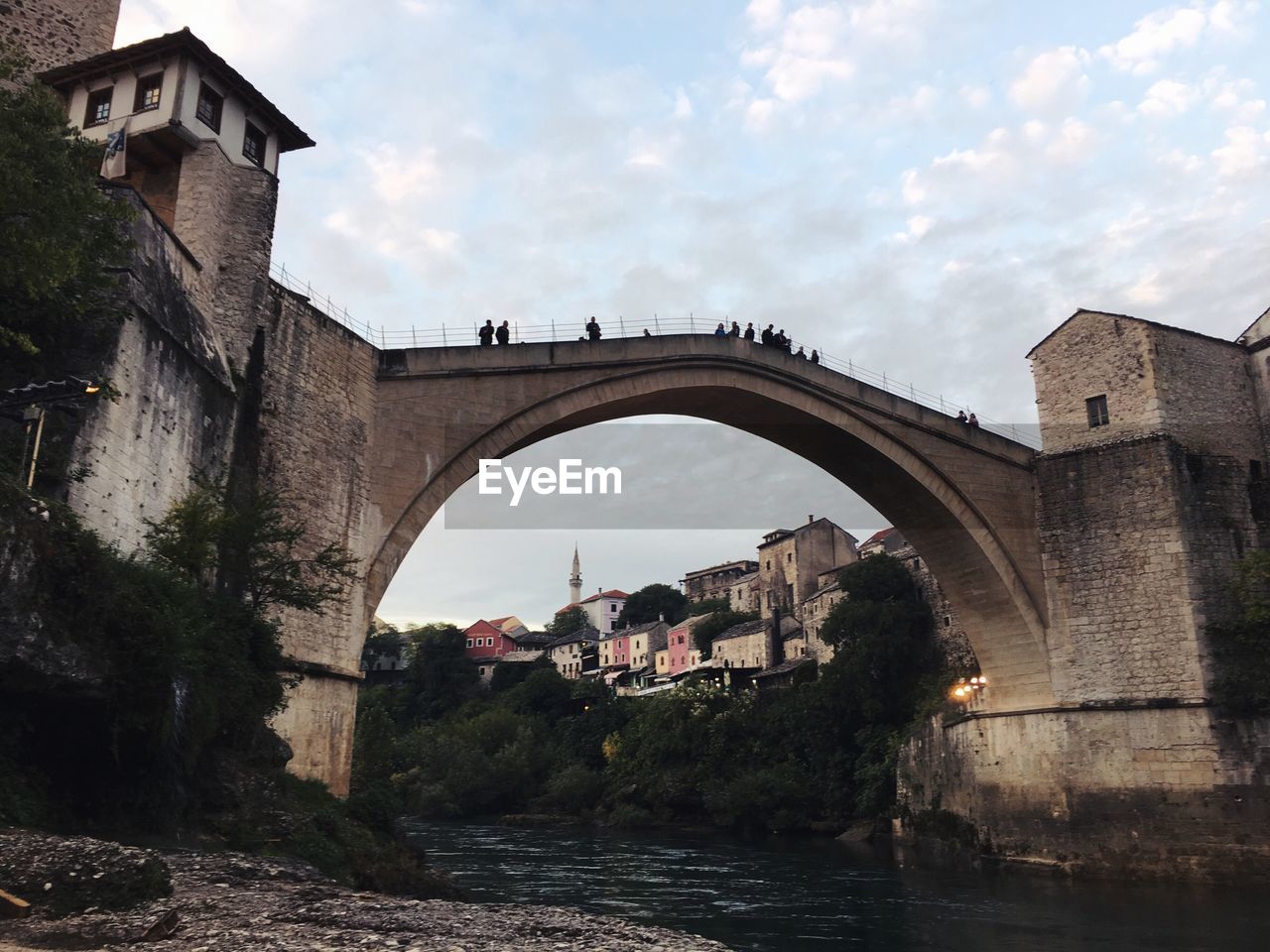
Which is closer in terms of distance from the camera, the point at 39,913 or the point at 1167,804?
the point at 39,913

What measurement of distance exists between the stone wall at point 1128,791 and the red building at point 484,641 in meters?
54.5

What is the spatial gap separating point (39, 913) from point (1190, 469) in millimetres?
21862

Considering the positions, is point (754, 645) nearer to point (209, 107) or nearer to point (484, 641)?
point (484, 641)

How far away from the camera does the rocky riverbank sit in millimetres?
6484

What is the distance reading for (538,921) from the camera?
9.74m

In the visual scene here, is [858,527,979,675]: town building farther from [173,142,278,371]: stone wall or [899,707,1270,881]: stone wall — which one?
[173,142,278,371]: stone wall

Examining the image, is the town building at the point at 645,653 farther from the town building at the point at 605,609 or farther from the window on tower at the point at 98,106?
the window on tower at the point at 98,106

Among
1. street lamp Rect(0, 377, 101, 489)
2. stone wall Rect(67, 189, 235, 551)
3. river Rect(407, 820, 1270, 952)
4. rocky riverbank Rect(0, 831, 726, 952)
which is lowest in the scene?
river Rect(407, 820, 1270, 952)

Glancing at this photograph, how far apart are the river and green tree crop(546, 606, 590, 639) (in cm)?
6713

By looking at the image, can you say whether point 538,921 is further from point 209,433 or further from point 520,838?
point 520,838

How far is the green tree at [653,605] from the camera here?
81.8 meters

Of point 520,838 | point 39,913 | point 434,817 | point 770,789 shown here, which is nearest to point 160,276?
point 39,913

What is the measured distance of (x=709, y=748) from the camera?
136ft

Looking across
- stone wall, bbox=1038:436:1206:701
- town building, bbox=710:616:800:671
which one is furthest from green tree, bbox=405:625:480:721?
stone wall, bbox=1038:436:1206:701
